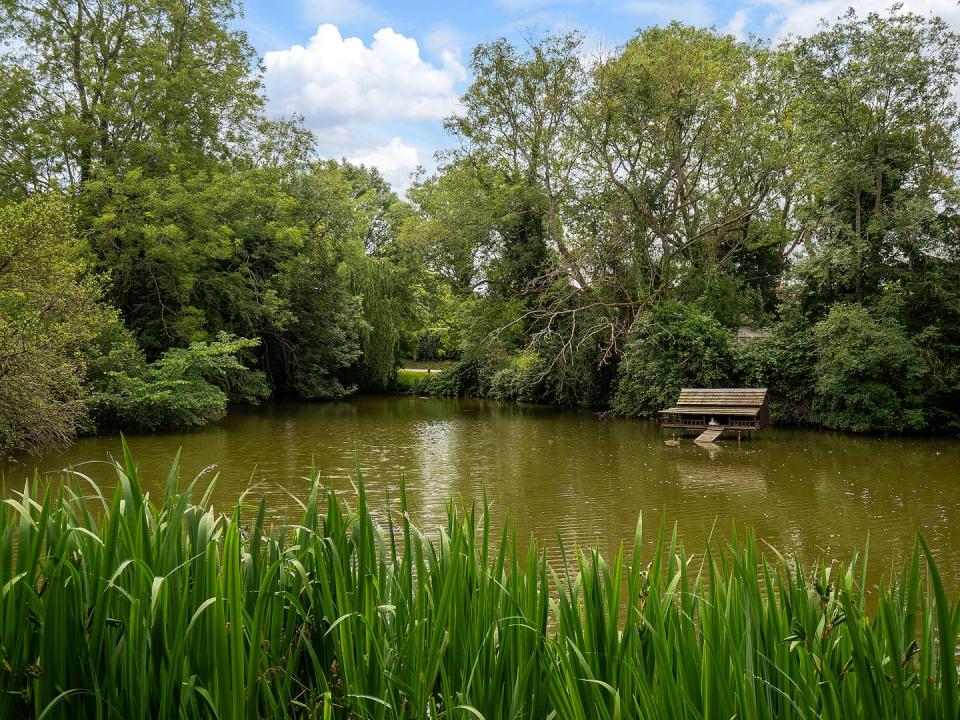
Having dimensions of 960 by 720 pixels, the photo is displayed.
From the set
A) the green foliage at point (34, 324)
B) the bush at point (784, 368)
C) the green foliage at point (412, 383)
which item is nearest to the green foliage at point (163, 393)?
the green foliage at point (34, 324)

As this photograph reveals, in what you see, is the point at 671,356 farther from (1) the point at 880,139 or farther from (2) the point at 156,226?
(2) the point at 156,226

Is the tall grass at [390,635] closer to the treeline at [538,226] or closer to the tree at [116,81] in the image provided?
the treeline at [538,226]

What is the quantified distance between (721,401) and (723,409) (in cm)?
26

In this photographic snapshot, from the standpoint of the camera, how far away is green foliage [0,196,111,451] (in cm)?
1017

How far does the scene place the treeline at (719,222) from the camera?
48.2ft

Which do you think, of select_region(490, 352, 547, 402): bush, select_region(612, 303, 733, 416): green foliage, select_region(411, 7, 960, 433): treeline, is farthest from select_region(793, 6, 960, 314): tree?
select_region(490, 352, 547, 402): bush

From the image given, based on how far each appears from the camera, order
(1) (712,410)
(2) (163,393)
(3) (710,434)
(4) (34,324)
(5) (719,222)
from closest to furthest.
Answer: (4) (34,324) → (3) (710,434) → (2) (163,393) → (1) (712,410) → (5) (719,222)

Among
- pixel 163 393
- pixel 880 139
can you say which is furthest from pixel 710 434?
pixel 163 393

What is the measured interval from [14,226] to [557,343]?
14.4 meters

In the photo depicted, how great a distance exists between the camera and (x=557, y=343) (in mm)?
21422

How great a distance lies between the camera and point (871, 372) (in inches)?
566

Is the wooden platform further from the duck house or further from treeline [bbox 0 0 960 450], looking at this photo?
treeline [bbox 0 0 960 450]

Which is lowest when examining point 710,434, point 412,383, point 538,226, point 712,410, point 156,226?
point 710,434

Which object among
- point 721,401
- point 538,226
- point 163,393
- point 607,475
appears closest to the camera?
point 607,475
